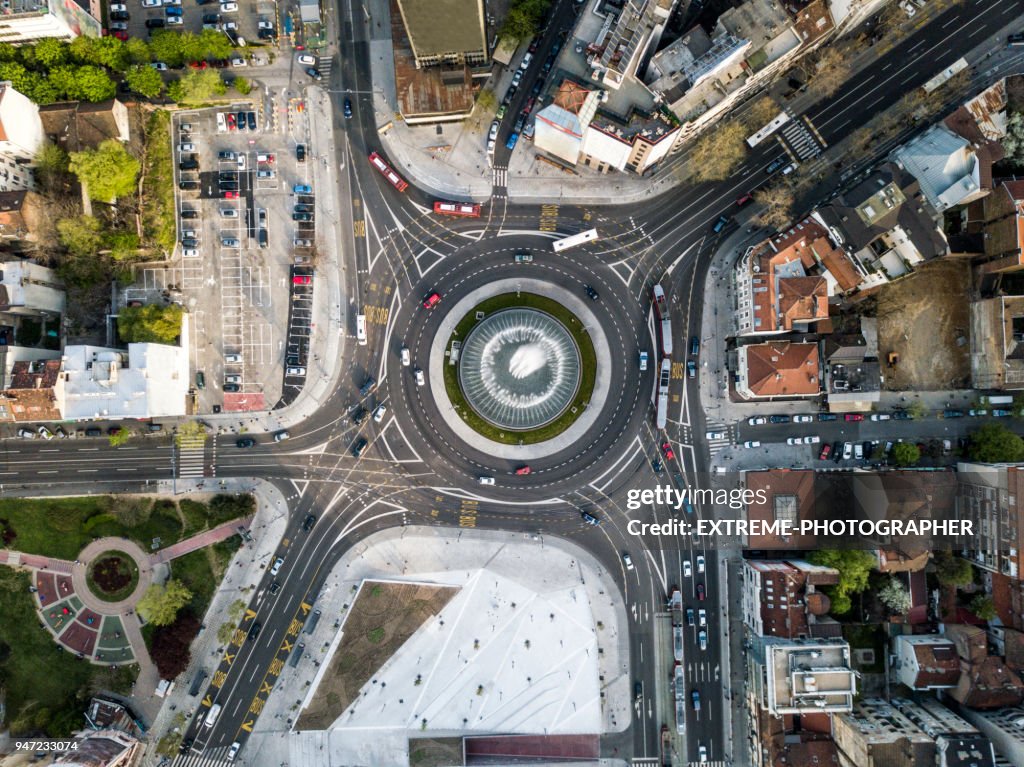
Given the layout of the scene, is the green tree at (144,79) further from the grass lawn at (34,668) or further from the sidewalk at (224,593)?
the grass lawn at (34,668)

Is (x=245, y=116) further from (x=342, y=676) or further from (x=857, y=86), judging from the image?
(x=857, y=86)

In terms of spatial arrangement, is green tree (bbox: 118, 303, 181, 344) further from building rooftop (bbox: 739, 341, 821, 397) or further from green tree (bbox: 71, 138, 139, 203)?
building rooftop (bbox: 739, 341, 821, 397)

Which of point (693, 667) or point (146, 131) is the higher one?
point (146, 131)

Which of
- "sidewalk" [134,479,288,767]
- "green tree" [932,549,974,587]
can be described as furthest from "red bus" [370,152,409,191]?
"green tree" [932,549,974,587]

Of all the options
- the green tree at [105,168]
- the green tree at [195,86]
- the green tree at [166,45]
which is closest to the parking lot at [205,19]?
the green tree at [166,45]

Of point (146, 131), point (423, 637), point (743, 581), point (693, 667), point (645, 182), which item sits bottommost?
point (693, 667)

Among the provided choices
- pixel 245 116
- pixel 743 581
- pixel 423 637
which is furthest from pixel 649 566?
pixel 245 116
